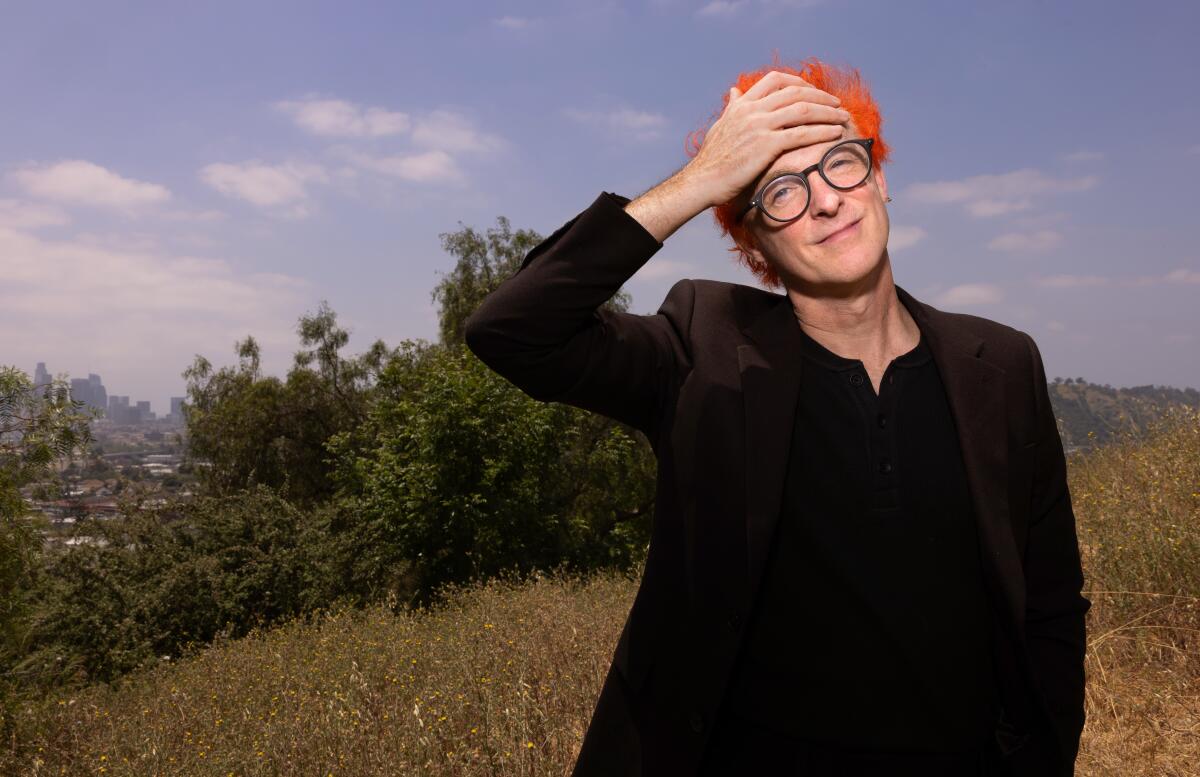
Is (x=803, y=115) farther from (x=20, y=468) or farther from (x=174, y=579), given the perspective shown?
(x=174, y=579)

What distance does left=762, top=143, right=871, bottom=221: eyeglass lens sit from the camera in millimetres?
1785

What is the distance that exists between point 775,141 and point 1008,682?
121 cm

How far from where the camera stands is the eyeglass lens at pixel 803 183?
1.79 meters

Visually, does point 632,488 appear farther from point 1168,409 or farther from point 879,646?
point 879,646

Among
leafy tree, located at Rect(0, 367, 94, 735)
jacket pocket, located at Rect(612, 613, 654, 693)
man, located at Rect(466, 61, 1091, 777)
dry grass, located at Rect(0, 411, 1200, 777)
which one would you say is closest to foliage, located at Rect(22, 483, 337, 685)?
dry grass, located at Rect(0, 411, 1200, 777)

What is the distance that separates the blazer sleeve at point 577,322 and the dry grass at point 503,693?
9.14 ft

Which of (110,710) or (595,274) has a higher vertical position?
(595,274)

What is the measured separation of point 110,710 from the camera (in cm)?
822

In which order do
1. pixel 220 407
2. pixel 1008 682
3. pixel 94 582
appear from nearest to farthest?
pixel 1008 682 < pixel 94 582 < pixel 220 407

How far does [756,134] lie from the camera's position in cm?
170

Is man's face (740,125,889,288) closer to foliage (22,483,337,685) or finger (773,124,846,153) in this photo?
finger (773,124,846,153)

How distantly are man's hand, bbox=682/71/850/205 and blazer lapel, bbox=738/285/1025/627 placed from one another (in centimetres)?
34

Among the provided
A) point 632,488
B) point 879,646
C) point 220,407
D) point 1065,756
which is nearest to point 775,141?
point 879,646

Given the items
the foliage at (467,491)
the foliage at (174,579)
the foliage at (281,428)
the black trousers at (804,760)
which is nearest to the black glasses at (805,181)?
the black trousers at (804,760)
